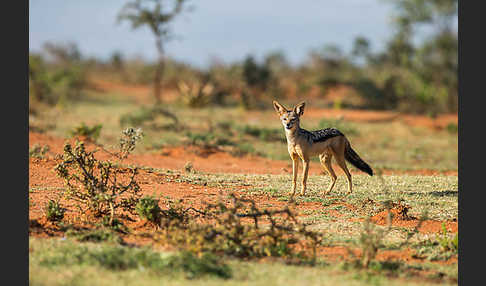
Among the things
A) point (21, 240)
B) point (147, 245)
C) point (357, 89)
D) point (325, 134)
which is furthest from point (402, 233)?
point (357, 89)

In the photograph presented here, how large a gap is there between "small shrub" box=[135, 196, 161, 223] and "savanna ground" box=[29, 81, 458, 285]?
170mm

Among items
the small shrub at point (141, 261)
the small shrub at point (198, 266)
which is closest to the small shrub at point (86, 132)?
the small shrub at point (141, 261)

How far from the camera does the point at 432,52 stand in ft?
120

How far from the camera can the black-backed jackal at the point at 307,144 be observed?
10.1 m

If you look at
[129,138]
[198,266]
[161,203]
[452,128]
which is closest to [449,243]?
[198,266]

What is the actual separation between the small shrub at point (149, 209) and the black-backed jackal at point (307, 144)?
297 cm

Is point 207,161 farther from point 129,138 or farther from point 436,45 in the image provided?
point 436,45

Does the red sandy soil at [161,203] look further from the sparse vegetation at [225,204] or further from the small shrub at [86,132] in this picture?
the small shrub at [86,132]

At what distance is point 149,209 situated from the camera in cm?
810

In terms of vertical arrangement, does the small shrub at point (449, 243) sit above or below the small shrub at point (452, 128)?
below

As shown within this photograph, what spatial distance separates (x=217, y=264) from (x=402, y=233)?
3.38 metres

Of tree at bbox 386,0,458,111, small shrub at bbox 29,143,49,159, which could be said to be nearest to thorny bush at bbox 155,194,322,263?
small shrub at bbox 29,143,49,159

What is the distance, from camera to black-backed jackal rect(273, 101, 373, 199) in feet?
33.2

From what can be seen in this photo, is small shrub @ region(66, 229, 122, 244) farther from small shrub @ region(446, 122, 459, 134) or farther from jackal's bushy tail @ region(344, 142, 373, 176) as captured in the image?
small shrub @ region(446, 122, 459, 134)
